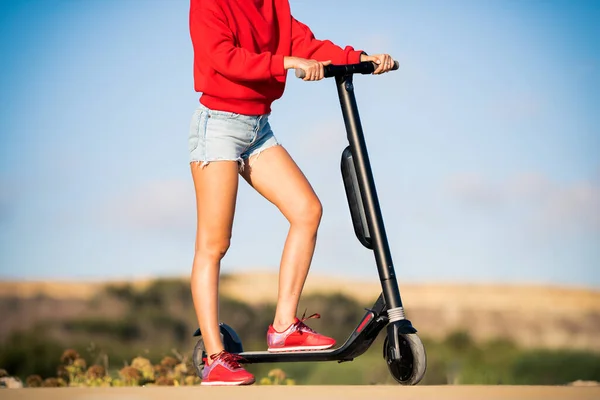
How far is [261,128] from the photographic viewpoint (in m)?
4.34

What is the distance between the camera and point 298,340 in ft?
14.6

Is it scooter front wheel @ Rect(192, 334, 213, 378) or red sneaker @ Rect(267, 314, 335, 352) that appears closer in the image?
red sneaker @ Rect(267, 314, 335, 352)

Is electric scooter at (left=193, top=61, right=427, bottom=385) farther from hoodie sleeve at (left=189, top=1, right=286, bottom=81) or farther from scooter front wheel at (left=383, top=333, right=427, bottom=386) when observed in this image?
hoodie sleeve at (left=189, top=1, right=286, bottom=81)

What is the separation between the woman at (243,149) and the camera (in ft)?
13.5

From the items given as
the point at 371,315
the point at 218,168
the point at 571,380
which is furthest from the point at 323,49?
the point at 571,380

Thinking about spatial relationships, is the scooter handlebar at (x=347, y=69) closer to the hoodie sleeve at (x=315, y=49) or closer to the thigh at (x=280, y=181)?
the hoodie sleeve at (x=315, y=49)

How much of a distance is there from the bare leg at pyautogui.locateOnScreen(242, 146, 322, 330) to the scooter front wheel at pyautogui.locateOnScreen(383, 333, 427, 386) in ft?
2.27

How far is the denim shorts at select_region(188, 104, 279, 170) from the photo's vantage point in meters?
4.18

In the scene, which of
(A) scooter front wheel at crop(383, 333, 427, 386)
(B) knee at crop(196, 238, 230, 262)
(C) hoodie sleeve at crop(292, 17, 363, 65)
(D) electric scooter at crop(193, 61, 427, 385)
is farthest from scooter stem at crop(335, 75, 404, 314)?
(B) knee at crop(196, 238, 230, 262)

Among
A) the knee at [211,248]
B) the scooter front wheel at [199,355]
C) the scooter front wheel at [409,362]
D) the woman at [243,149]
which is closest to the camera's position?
the scooter front wheel at [409,362]

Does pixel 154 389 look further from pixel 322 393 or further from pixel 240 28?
pixel 240 28

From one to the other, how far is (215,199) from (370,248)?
0.77m

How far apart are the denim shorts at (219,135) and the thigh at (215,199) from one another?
0.04 m

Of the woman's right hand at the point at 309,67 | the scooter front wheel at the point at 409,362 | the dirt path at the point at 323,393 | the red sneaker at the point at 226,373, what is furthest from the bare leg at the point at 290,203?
the dirt path at the point at 323,393
